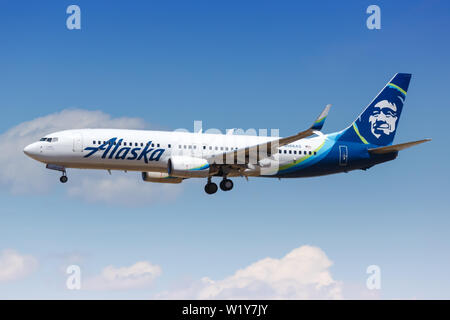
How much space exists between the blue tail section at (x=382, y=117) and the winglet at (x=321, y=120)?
45.9ft

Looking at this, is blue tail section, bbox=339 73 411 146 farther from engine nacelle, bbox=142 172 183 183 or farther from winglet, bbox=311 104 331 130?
engine nacelle, bbox=142 172 183 183

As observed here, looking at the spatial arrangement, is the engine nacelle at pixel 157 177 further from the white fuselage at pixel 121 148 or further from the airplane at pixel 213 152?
the white fuselage at pixel 121 148

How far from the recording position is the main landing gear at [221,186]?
53031 millimetres

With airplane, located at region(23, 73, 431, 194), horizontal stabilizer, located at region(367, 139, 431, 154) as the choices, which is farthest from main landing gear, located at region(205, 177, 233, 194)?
horizontal stabilizer, located at region(367, 139, 431, 154)

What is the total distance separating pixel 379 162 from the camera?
56.5m

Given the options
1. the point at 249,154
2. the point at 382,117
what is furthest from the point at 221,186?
the point at 382,117

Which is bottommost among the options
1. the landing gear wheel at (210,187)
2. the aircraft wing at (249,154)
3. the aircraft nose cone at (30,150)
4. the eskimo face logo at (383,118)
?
the landing gear wheel at (210,187)

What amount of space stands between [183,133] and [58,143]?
356 inches

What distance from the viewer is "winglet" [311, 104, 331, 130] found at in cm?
4294

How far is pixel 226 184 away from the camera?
52969mm

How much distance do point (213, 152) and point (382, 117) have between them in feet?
51.7

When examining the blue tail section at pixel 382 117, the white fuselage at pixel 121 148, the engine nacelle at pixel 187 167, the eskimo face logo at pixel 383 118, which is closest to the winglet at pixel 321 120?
the engine nacelle at pixel 187 167

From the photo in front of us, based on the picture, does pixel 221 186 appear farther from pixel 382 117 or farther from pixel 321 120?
pixel 382 117

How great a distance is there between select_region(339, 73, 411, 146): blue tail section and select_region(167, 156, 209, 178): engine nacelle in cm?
1267
